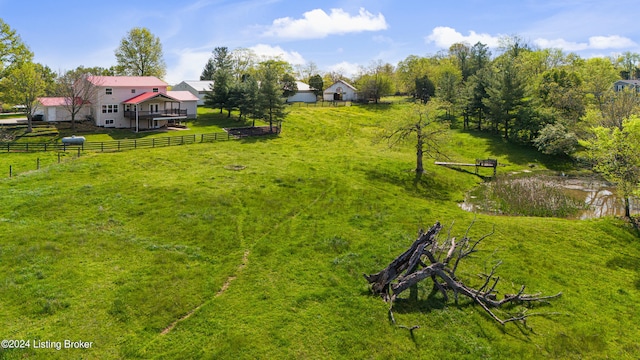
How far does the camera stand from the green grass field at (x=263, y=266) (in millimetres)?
13781

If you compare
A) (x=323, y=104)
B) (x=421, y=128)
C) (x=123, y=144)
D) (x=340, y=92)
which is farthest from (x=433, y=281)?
(x=340, y=92)

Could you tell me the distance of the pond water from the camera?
2850 centimetres

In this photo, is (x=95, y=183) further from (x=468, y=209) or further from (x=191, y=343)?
(x=468, y=209)

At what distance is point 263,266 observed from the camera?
19031 mm

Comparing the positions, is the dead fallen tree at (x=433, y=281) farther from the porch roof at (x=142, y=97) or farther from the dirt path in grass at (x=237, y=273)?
the porch roof at (x=142, y=97)

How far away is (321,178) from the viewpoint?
107ft

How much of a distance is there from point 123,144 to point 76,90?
14642mm

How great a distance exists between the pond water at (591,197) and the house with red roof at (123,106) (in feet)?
127

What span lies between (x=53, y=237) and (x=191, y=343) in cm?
1180

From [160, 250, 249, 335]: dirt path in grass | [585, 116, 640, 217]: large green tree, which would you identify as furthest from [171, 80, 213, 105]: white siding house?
[585, 116, 640, 217]: large green tree

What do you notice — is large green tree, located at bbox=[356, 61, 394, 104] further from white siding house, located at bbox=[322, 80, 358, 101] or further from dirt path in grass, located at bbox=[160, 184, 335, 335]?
dirt path in grass, located at bbox=[160, 184, 335, 335]

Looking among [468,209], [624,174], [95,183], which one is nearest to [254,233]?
[95,183]

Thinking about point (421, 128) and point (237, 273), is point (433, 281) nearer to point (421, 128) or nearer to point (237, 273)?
point (237, 273)

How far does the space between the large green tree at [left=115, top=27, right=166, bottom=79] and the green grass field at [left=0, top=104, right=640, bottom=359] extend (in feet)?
139
